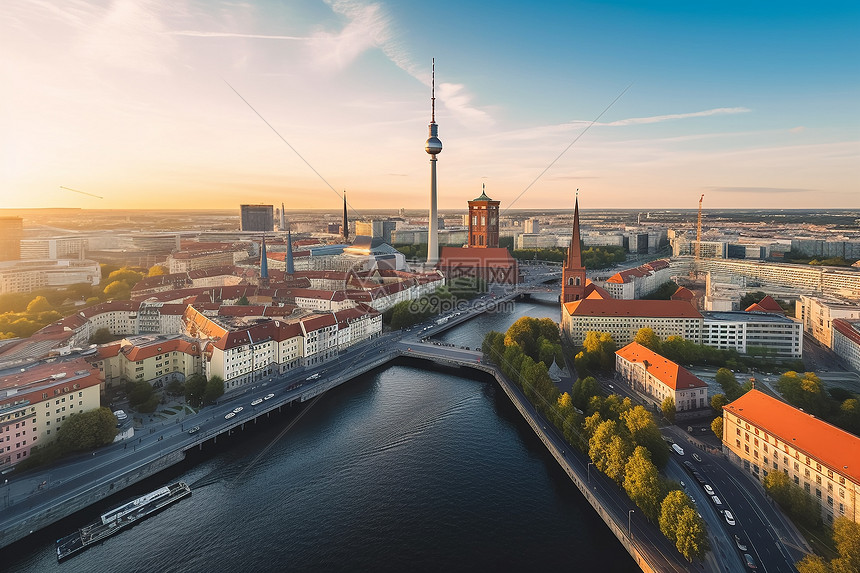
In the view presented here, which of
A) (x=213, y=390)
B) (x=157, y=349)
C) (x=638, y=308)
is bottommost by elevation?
(x=213, y=390)

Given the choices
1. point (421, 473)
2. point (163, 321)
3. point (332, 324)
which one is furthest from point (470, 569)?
point (163, 321)

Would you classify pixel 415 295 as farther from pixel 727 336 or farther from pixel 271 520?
pixel 271 520

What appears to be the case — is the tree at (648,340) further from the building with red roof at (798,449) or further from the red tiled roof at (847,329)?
the red tiled roof at (847,329)

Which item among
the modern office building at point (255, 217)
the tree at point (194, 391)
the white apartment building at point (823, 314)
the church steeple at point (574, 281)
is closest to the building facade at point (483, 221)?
the church steeple at point (574, 281)

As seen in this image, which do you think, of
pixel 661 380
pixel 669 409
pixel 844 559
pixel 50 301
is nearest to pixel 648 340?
pixel 661 380

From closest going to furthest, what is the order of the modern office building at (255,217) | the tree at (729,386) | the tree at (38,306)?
the tree at (729,386), the tree at (38,306), the modern office building at (255,217)

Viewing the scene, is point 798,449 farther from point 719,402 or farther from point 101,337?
point 101,337
